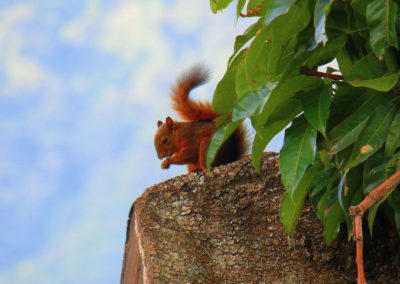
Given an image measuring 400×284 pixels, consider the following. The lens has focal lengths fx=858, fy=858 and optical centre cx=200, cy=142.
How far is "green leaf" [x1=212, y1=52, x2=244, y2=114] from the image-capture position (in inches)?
137

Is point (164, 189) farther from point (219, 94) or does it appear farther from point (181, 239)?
point (219, 94)

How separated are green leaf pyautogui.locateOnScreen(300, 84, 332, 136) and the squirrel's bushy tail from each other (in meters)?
2.50

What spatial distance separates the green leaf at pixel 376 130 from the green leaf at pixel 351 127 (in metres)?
0.02

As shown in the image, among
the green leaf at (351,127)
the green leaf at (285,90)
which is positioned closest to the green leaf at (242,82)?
the green leaf at (285,90)

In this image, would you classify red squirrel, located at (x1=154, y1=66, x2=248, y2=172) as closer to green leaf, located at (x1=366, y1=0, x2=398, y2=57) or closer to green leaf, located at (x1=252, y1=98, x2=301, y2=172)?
green leaf, located at (x1=252, y1=98, x2=301, y2=172)

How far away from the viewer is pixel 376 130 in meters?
3.12

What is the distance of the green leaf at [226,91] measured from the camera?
3480mm

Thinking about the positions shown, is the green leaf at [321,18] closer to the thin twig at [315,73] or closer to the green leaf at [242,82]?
the thin twig at [315,73]

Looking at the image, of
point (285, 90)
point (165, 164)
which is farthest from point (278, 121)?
point (165, 164)

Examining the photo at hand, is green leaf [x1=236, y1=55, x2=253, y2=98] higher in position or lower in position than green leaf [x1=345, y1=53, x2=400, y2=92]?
higher

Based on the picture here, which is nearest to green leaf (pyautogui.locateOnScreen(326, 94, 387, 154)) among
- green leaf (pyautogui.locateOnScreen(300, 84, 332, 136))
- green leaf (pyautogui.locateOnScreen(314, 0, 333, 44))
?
green leaf (pyautogui.locateOnScreen(300, 84, 332, 136))

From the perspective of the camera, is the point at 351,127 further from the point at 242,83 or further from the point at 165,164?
the point at 165,164

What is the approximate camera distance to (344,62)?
336 cm

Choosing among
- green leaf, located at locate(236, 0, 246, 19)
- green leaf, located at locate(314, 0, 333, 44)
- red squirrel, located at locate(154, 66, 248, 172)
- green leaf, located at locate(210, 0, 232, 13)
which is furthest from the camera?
red squirrel, located at locate(154, 66, 248, 172)
